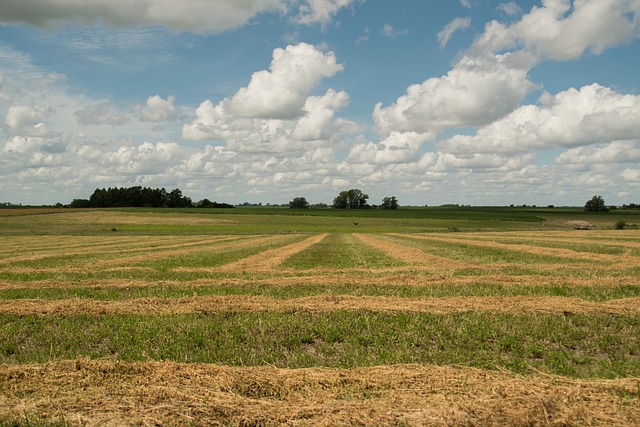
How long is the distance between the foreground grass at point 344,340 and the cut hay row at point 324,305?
0.47 m

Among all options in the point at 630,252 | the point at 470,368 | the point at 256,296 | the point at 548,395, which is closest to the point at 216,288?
the point at 256,296

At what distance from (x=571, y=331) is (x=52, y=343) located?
471 inches

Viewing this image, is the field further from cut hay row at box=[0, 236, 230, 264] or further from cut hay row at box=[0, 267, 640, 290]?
cut hay row at box=[0, 236, 230, 264]

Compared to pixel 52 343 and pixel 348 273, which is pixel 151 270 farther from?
pixel 52 343

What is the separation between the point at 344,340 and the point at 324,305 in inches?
121

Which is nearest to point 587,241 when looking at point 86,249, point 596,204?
point 86,249

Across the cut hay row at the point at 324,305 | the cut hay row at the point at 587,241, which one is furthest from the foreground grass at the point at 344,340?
the cut hay row at the point at 587,241

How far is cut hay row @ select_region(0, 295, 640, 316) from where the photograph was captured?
40.4ft

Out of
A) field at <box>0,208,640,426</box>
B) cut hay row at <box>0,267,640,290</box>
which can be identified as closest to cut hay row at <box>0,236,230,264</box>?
cut hay row at <box>0,267,640,290</box>

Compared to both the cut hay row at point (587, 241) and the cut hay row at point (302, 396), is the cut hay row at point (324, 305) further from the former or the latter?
the cut hay row at point (587, 241)

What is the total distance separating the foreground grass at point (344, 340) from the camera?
8.88m

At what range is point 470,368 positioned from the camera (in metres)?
8.06

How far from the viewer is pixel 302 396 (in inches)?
275

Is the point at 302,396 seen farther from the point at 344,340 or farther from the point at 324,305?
the point at 324,305
